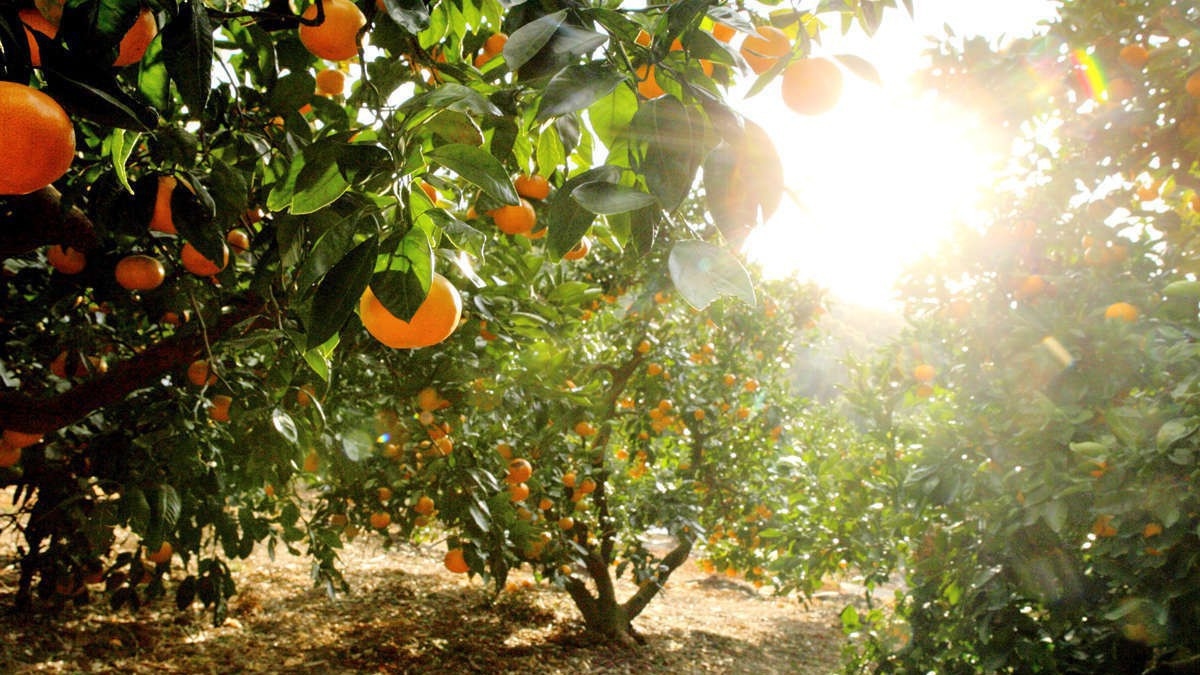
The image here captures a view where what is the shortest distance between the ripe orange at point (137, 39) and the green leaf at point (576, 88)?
1.60 ft

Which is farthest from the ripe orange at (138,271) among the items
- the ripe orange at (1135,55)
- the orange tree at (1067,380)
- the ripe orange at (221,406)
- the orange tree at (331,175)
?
the ripe orange at (1135,55)

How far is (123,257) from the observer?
6.12ft

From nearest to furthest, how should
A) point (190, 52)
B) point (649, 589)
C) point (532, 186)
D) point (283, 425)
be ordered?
point (190, 52)
point (532, 186)
point (283, 425)
point (649, 589)

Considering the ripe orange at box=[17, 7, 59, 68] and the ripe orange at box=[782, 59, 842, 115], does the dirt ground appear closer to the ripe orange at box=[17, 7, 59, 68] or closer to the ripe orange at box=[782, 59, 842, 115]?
the ripe orange at box=[17, 7, 59, 68]

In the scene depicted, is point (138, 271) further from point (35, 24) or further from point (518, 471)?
point (518, 471)

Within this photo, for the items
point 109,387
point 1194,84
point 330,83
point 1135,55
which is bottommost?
point 109,387

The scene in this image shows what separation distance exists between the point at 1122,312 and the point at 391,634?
14.1 feet

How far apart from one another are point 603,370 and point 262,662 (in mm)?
2687

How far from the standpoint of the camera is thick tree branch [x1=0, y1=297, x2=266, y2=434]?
1.81 meters

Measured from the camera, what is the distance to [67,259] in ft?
6.04

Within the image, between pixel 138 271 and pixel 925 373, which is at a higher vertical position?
pixel 925 373

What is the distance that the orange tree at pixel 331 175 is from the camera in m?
0.56

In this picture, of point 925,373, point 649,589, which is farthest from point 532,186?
point 649,589

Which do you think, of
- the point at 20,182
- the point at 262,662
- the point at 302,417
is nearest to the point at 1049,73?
the point at 302,417
